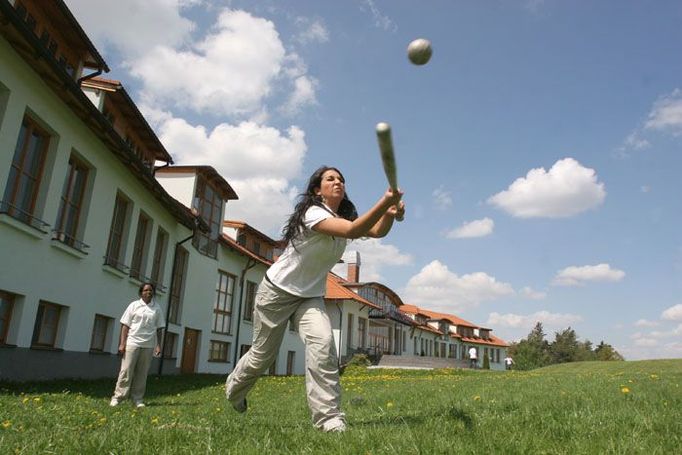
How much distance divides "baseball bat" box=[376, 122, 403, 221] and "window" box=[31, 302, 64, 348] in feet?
39.2

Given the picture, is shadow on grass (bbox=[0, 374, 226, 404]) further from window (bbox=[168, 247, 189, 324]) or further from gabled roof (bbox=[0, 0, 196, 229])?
window (bbox=[168, 247, 189, 324])

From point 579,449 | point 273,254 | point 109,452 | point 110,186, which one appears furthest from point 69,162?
point 273,254

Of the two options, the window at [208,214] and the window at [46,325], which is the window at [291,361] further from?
the window at [46,325]

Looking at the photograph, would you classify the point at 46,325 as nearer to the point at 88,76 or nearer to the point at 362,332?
the point at 88,76

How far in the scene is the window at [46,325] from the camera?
13242 mm

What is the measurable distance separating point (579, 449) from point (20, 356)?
12.0 m

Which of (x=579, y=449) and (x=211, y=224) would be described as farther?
(x=211, y=224)

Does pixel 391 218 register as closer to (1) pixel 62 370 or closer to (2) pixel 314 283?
(2) pixel 314 283

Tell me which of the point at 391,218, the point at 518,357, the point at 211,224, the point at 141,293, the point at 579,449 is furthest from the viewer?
the point at 518,357

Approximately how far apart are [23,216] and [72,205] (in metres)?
2.51

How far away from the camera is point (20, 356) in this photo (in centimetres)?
1216

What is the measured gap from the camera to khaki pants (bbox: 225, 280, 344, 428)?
14.9 ft

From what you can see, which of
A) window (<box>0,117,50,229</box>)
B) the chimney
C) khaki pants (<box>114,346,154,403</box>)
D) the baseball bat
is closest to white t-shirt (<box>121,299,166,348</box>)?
khaki pants (<box>114,346,154,403</box>)

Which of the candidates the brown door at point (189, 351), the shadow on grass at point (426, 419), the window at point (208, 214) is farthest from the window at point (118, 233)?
the shadow on grass at point (426, 419)
